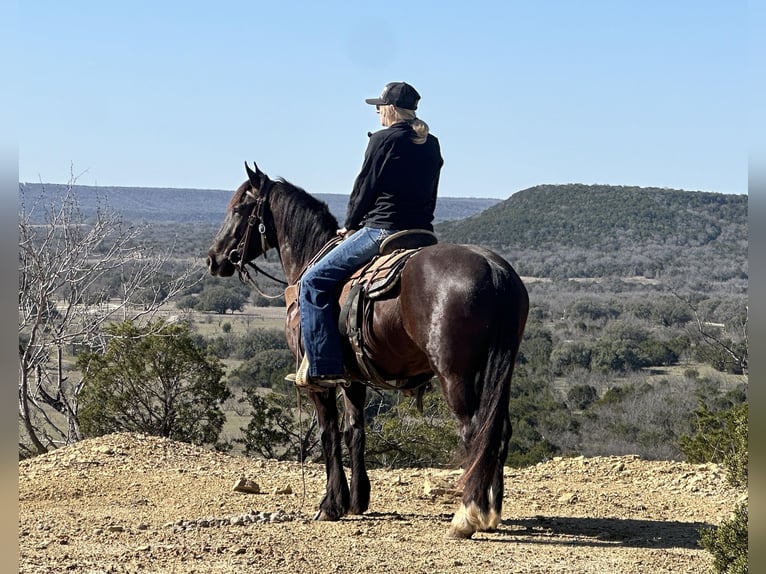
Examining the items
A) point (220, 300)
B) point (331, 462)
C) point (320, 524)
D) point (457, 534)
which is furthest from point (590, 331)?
point (457, 534)

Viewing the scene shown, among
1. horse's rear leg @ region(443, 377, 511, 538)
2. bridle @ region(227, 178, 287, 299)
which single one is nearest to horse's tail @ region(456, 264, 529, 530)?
horse's rear leg @ region(443, 377, 511, 538)

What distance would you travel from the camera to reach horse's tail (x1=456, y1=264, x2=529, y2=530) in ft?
20.0

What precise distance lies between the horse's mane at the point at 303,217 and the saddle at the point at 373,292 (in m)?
0.80

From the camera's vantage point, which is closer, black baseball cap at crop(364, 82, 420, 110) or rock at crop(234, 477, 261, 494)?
black baseball cap at crop(364, 82, 420, 110)

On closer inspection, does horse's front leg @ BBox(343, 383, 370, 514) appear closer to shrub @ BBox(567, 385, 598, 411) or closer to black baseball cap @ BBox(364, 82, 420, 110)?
black baseball cap @ BBox(364, 82, 420, 110)

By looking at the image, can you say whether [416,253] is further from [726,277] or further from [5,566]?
[726,277]

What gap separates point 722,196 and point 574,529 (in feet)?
227

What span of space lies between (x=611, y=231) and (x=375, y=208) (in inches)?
2508

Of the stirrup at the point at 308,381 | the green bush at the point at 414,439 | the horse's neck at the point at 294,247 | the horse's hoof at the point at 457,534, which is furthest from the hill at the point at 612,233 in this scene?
the horse's hoof at the point at 457,534

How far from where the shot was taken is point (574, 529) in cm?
724

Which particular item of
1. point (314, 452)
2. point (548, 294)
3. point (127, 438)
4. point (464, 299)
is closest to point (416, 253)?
point (464, 299)

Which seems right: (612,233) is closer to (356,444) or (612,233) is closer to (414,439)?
(414,439)

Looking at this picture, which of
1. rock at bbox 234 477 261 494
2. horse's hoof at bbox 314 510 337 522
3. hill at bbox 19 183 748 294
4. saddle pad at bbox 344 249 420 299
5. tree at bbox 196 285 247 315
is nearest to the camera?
saddle pad at bbox 344 249 420 299

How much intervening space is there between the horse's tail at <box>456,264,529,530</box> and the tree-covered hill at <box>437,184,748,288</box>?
5097 cm
